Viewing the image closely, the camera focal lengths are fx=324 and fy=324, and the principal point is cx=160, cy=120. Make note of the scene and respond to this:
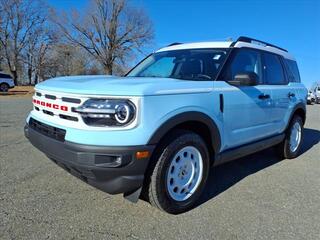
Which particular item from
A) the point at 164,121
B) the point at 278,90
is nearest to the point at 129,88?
the point at 164,121

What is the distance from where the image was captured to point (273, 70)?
526cm

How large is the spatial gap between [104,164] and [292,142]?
4331mm

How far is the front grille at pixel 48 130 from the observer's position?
3088 mm

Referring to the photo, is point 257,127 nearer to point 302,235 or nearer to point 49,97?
point 302,235

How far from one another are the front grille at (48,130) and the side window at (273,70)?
10.7ft

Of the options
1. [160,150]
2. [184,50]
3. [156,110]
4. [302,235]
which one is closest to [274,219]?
[302,235]

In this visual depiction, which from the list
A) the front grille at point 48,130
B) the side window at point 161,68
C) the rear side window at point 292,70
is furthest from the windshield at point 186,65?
the rear side window at point 292,70

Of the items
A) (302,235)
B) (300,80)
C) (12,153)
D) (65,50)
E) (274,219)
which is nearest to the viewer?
(302,235)

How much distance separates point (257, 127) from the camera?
14.9 feet

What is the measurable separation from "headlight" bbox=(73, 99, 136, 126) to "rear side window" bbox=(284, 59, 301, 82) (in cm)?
397

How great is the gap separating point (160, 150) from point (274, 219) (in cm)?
142

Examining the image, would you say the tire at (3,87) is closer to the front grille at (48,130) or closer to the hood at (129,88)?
the front grille at (48,130)

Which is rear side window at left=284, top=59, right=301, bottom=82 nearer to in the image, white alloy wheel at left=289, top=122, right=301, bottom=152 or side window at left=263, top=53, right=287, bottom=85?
side window at left=263, top=53, right=287, bottom=85

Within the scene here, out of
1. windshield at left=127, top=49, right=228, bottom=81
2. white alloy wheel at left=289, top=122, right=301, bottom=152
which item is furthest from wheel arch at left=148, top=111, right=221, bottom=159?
white alloy wheel at left=289, top=122, right=301, bottom=152
